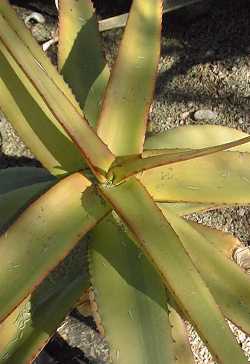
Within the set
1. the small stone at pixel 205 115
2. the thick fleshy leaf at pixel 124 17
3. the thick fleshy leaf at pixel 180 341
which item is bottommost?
the small stone at pixel 205 115

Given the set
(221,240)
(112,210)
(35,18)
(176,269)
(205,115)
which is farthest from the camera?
(35,18)

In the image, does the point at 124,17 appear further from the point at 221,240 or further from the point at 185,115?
the point at 221,240

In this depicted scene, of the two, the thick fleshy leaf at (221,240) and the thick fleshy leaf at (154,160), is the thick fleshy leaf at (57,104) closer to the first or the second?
the thick fleshy leaf at (154,160)

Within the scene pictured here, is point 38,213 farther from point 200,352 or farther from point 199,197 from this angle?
point 200,352

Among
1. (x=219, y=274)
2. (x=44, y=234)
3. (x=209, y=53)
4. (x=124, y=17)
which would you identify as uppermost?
(x=44, y=234)

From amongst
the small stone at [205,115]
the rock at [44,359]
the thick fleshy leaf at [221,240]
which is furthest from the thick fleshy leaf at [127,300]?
the small stone at [205,115]

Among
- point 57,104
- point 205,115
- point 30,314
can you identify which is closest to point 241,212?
point 205,115
